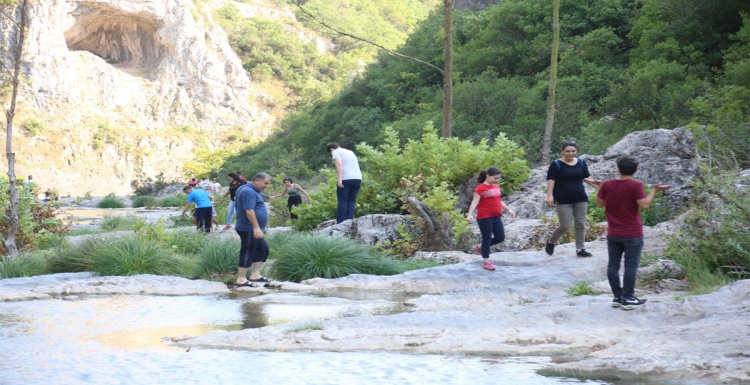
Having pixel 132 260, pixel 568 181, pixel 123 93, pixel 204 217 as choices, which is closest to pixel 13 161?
pixel 132 260

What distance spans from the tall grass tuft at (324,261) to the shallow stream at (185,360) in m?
2.92

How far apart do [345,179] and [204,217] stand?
17.9 feet

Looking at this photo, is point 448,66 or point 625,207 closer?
point 625,207

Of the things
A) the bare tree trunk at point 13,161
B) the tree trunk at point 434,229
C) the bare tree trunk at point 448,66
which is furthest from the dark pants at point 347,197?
the bare tree trunk at point 13,161

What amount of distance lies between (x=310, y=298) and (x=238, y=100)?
79.2 metres

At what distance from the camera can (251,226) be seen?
10656 millimetres

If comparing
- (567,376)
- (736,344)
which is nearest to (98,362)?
(567,376)

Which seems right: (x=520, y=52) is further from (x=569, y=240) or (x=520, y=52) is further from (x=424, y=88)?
(x=569, y=240)

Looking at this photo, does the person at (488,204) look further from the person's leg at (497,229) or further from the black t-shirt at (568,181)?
the black t-shirt at (568,181)

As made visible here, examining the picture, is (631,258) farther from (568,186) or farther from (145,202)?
(145,202)

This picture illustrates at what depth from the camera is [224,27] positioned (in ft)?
319

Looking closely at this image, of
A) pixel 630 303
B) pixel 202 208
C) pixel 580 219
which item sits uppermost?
pixel 202 208

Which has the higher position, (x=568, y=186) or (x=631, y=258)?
(x=568, y=186)

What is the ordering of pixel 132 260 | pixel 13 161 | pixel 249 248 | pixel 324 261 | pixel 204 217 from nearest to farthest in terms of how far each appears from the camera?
pixel 249 248 → pixel 324 261 → pixel 132 260 → pixel 13 161 → pixel 204 217
